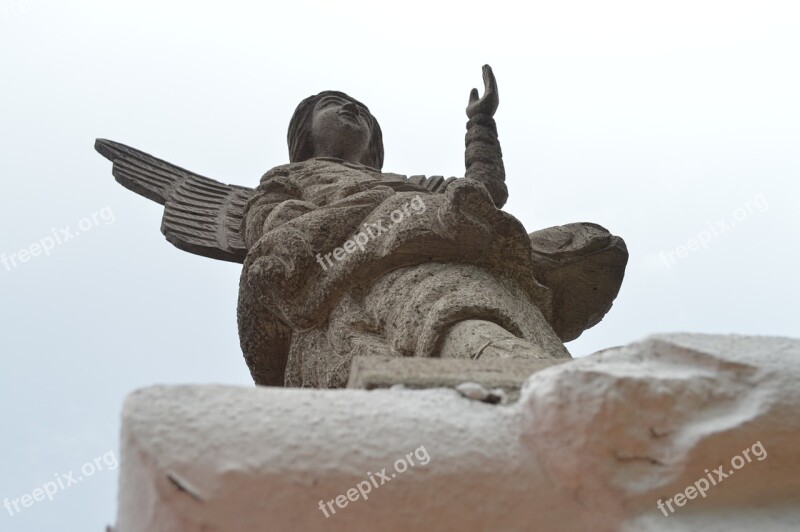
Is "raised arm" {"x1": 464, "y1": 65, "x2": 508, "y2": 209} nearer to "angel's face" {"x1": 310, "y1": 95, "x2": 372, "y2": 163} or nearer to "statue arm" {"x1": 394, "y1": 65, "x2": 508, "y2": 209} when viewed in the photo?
"statue arm" {"x1": 394, "y1": 65, "x2": 508, "y2": 209}

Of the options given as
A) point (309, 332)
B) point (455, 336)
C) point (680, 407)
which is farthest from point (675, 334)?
point (309, 332)

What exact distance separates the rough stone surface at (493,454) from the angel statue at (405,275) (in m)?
1.25

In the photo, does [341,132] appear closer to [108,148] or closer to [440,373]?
[108,148]

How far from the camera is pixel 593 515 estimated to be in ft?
3.25

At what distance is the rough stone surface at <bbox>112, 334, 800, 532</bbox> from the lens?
93 cm

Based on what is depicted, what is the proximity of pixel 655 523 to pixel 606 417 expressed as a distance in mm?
120

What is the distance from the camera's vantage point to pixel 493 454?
100cm

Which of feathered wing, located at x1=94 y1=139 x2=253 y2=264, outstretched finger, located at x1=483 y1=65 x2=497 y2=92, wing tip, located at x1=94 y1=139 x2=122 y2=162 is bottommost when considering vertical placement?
feathered wing, located at x1=94 y1=139 x2=253 y2=264

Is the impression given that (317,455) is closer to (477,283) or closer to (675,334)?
(675,334)

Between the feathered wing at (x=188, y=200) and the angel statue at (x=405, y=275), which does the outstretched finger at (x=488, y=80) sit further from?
the feathered wing at (x=188, y=200)

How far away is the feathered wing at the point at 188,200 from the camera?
4359 millimetres

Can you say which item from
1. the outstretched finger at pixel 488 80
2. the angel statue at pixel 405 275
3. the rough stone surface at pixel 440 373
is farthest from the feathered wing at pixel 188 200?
the rough stone surface at pixel 440 373

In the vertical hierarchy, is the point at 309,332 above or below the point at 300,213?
below

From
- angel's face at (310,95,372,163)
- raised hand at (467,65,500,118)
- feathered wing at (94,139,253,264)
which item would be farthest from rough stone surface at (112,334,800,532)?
angel's face at (310,95,372,163)
